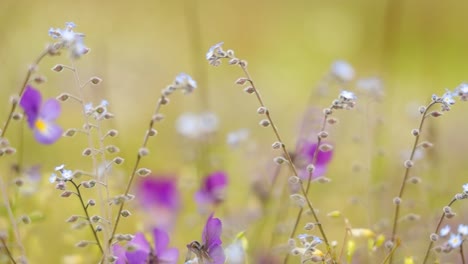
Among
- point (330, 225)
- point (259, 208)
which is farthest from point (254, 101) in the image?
point (259, 208)

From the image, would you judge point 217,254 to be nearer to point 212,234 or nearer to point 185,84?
point 212,234

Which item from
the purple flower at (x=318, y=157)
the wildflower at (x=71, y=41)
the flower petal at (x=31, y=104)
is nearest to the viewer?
the wildflower at (x=71, y=41)

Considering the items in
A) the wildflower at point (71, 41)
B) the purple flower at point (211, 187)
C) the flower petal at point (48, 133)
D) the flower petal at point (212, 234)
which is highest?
the purple flower at point (211, 187)

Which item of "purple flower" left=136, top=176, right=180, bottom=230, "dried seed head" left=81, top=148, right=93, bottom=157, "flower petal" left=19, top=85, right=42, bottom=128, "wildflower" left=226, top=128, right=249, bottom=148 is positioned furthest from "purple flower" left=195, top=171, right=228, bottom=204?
"dried seed head" left=81, top=148, right=93, bottom=157

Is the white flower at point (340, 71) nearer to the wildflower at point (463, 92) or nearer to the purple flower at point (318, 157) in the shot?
the purple flower at point (318, 157)

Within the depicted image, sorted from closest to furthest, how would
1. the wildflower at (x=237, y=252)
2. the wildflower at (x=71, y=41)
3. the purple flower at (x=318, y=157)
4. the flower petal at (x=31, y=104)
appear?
the wildflower at (x=71, y=41) < the wildflower at (x=237, y=252) < the flower petal at (x=31, y=104) < the purple flower at (x=318, y=157)

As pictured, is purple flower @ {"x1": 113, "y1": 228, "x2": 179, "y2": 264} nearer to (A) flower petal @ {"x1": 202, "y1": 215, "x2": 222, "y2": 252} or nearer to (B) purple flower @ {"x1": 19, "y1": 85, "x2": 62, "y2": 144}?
(A) flower petal @ {"x1": 202, "y1": 215, "x2": 222, "y2": 252}

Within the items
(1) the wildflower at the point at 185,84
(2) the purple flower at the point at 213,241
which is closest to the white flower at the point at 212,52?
(1) the wildflower at the point at 185,84

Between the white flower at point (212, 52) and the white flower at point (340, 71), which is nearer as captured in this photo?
the white flower at point (212, 52)
